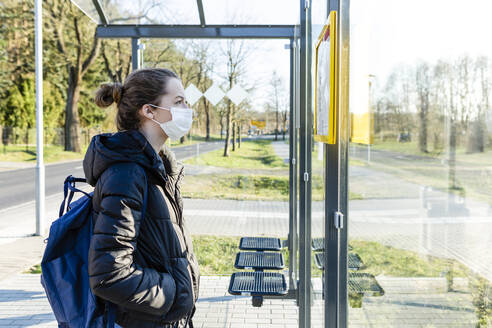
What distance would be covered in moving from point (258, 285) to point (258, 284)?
0.03 metres

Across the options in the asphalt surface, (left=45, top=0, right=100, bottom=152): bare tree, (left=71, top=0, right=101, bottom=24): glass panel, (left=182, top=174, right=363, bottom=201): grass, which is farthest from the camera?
(left=45, top=0, right=100, bottom=152): bare tree

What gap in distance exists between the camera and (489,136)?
662mm

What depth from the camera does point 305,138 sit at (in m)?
Result: 3.50

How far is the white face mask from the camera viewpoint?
69.9 inches

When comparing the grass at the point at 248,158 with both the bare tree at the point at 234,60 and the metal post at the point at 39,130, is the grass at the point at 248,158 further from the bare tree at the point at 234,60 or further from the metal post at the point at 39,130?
the metal post at the point at 39,130

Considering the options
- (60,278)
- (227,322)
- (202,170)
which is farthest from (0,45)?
(60,278)

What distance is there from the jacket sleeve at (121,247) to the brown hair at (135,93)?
321 mm

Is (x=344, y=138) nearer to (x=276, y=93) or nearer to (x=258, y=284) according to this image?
(x=258, y=284)

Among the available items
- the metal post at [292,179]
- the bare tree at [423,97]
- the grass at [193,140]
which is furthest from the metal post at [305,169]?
the bare tree at [423,97]

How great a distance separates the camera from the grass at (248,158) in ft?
18.1

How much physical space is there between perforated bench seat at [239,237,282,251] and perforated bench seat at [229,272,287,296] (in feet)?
1.40

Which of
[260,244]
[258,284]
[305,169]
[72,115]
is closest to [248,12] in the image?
[305,169]

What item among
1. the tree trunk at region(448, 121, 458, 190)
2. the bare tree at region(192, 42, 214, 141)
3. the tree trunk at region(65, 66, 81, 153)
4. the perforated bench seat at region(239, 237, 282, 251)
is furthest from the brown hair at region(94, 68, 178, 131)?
the tree trunk at region(65, 66, 81, 153)

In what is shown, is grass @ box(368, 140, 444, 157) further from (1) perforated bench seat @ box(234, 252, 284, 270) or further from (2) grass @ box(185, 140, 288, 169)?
(2) grass @ box(185, 140, 288, 169)
